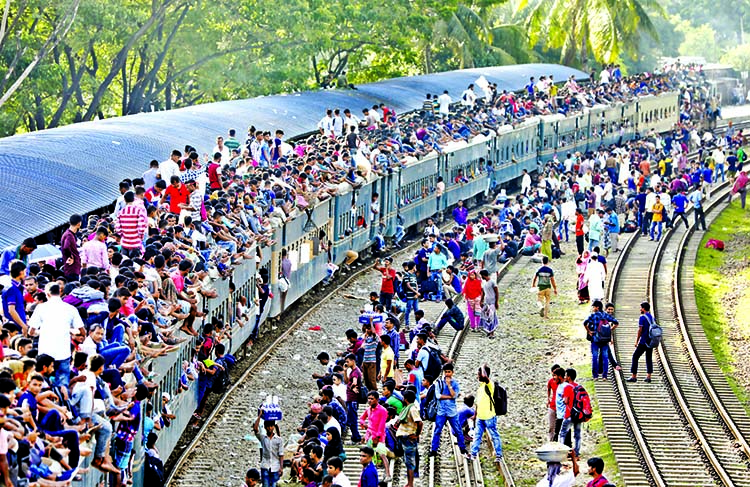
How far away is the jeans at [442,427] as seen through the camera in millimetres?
16906

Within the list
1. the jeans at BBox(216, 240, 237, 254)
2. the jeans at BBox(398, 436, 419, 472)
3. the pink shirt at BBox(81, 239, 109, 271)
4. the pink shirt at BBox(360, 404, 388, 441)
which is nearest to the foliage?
the jeans at BBox(216, 240, 237, 254)

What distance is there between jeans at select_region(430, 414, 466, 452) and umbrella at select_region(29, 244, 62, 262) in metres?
5.37

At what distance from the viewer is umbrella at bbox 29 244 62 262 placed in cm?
1559

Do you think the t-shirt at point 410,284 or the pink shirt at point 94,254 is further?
the t-shirt at point 410,284

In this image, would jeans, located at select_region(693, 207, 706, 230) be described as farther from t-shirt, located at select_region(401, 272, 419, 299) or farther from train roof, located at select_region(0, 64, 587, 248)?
t-shirt, located at select_region(401, 272, 419, 299)

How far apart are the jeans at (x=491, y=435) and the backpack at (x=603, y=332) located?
3567 millimetres

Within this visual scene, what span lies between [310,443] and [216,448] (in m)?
Answer: 4.48

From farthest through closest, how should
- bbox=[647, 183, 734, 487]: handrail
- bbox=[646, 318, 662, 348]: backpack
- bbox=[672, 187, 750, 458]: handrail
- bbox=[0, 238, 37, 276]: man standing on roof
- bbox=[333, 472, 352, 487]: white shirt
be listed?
bbox=[646, 318, 662, 348]: backpack → bbox=[672, 187, 750, 458]: handrail → bbox=[647, 183, 734, 487]: handrail → bbox=[0, 238, 37, 276]: man standing on roof → bbox=[333, 472, 352, 487]: white shirt

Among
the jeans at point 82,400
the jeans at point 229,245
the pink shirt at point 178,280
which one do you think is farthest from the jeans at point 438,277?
the jeans at point 82,400

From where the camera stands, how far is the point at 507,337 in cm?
2519

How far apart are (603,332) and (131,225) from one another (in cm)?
785

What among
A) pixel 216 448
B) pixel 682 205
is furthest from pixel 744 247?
pixel 216 448

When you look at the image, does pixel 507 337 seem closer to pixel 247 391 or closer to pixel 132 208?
pixel 247 391

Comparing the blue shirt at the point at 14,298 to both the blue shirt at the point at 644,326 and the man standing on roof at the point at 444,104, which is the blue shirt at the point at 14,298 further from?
the man standing on roof at the point at 444,104
